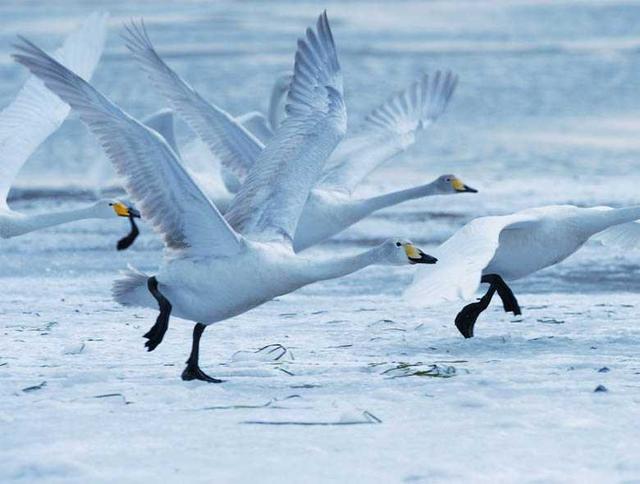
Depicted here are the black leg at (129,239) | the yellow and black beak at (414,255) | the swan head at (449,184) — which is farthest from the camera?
the black leg at (129,239)

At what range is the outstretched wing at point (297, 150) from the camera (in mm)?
6645

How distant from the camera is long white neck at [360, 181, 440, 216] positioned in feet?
28.8

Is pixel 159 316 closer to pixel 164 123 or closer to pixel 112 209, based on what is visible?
pixel 112 209

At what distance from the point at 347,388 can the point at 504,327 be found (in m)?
1.83

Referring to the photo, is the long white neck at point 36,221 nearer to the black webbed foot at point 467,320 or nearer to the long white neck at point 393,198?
the long white neck at point 393,198

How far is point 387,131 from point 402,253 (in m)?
4.45

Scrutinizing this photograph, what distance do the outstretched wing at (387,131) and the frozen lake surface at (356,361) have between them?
67 centimetres

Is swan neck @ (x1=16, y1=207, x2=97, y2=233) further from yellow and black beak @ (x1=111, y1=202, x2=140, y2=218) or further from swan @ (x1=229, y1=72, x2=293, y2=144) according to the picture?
swan @ (x1=229, y1=72, x2=293, y2=144)

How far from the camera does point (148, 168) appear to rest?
609cm

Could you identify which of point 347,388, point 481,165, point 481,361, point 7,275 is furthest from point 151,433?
point 481,165

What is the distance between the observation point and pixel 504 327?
24.0 feet

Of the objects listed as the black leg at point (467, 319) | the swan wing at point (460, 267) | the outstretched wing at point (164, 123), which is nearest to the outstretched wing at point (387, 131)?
the outstretched wing at point (164, 123)

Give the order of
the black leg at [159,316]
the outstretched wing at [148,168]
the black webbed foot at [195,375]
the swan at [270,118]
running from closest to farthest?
the black webbed foot at [195,375], the outstretched wing at [148,168], the black leg at [159,316], the swan at [270,118]

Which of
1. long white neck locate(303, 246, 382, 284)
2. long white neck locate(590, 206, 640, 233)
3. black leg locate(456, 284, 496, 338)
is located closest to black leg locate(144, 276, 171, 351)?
long white neck locate(303, 246, 382, 284)
